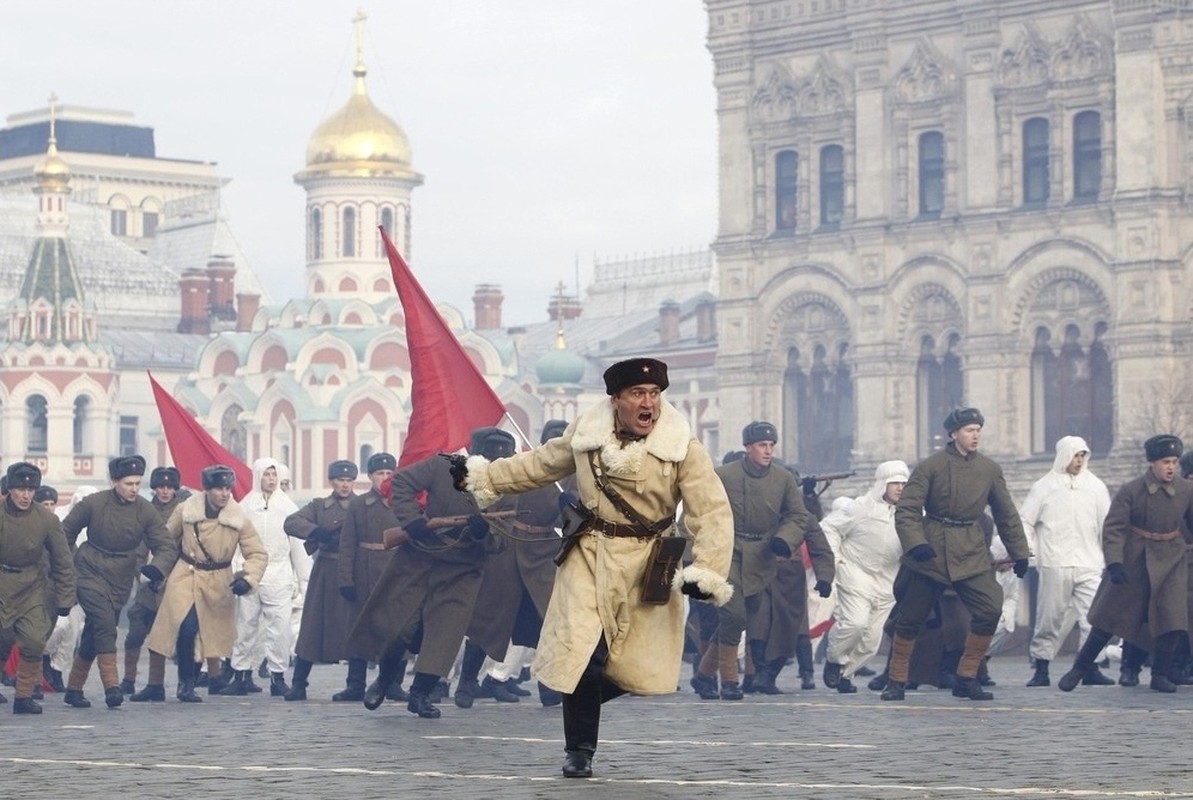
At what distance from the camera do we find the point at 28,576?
15.8 meters

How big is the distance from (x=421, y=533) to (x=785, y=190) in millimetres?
44726

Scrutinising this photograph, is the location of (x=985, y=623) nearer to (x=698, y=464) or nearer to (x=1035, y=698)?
(x=1035, y=698)

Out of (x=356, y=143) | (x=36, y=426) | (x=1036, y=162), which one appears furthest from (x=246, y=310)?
(x=1036, y=162)

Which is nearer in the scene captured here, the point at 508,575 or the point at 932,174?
the point at 508,575

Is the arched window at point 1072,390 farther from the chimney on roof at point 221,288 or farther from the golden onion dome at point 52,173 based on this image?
the chimney on roof at point 221,288

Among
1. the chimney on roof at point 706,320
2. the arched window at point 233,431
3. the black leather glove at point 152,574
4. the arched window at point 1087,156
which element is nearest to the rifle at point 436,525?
the black leather glove at point 152,574

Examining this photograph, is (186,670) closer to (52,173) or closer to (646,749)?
(646,749)

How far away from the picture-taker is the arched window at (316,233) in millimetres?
75688

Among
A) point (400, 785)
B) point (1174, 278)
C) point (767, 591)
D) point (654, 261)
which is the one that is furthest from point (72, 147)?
point (400, 785)

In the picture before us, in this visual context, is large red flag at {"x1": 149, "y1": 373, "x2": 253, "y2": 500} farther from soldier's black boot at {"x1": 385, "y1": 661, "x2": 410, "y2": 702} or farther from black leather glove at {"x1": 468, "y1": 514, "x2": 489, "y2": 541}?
black leather glove at {"x1": 468, "y1": 514, "x2": 489, "y2": 541}

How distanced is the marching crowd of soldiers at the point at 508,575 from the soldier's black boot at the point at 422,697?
0.01m

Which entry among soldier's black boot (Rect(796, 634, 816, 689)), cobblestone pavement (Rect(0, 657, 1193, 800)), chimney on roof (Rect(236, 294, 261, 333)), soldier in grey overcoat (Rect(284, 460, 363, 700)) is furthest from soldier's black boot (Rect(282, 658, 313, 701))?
chimney on roof (Rect(236, 294, 261, 333))

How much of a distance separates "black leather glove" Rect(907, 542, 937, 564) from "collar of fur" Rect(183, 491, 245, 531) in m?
4.08

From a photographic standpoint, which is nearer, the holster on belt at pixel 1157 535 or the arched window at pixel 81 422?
the holster on belt at pixel 1157 535
